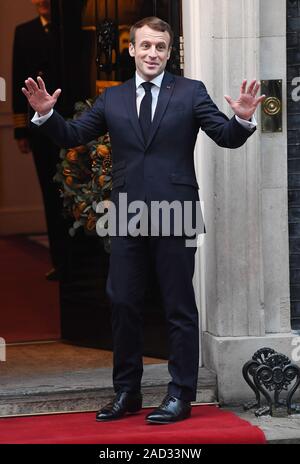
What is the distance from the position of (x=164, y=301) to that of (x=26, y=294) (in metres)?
3.85

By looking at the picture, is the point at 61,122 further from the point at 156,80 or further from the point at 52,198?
the point at 52,198

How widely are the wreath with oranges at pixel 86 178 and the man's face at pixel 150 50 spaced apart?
3.49 feet

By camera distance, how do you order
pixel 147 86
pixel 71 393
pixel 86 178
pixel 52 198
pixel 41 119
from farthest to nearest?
pixel 52 198, pixel 86 178, pixel 71 393, pixel 147 86, pixel 41 119

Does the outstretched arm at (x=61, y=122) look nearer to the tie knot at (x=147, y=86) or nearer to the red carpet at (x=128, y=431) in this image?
the tie knot at (x=147, y=86)

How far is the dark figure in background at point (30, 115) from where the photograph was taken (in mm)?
9258

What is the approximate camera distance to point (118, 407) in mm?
6238

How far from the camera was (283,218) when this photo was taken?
264 inches

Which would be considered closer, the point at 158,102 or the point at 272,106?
the point at 158,102

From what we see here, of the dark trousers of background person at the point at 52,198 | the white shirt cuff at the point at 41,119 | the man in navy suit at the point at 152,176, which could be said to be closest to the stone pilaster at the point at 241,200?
the man in navy suit at the point at 152,176

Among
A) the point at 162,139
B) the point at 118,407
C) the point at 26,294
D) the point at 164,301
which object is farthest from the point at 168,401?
the point at 26,294

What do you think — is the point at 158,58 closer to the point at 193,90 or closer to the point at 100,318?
the point at 193,90

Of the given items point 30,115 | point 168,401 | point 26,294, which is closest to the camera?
point 168,401

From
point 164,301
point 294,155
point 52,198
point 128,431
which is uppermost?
point 294,155
